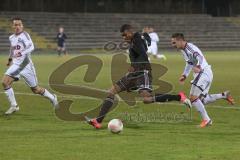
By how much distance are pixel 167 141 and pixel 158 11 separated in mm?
60911

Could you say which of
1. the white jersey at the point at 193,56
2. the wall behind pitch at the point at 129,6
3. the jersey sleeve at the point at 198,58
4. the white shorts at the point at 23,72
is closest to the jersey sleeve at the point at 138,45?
the white jersey at the point at 193,56

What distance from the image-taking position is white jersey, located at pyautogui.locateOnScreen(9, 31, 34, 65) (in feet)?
44.5

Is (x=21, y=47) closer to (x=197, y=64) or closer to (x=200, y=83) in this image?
(x=197, y=64)

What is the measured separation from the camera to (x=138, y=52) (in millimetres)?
12016

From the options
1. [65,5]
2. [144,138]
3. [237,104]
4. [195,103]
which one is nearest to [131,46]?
[195,103]

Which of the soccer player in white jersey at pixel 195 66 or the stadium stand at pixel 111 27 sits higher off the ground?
the soccer player in white jersey at pixel 195 66

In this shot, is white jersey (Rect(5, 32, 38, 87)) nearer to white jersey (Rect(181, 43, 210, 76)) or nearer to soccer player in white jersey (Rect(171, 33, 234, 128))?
soccer player in white jersey (Rect(171, 33, 234, 128))

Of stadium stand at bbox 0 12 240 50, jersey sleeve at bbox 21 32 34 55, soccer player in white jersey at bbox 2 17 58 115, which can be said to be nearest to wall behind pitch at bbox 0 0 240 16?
stadium stand at bbox 0 12 240 50

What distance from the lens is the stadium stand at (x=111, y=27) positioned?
55.9 m

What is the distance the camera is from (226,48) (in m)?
62.7

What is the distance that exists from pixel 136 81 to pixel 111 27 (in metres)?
49.3

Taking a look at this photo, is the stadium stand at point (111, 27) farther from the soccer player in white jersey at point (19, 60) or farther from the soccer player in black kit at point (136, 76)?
the soccer player in black kit at point (136, 76)

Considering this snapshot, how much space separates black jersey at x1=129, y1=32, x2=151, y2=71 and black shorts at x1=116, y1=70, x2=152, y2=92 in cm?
13

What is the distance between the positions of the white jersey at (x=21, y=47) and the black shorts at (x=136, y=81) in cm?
272
